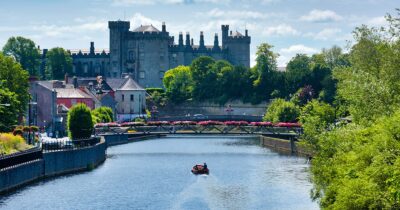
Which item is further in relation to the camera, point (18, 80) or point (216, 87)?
point (216, 87)

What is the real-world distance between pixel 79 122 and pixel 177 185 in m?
24.3

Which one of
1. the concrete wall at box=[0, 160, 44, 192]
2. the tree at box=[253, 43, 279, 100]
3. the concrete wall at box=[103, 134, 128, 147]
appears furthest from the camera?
the tree at box=[253, 43, 279, 100]

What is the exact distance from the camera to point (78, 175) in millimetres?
83500

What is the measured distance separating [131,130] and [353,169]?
79929 millimetres

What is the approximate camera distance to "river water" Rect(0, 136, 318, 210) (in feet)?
212

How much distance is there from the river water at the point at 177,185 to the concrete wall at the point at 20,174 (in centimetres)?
85

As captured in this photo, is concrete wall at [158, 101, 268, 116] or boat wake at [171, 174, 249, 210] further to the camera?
concrete wall at [158, 101, 268, 116]

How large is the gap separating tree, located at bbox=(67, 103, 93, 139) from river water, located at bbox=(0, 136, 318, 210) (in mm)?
3838

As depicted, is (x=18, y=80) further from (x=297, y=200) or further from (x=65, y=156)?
(x=297, y=200)

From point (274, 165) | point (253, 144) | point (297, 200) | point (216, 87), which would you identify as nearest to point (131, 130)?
point (253, 144)

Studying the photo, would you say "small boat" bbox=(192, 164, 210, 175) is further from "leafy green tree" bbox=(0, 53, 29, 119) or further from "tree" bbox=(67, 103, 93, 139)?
"leafy green tree" bbox=(0, 53, 29, 119)

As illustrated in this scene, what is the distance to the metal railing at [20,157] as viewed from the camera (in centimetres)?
6756

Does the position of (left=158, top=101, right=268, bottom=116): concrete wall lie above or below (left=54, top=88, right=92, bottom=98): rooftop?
below

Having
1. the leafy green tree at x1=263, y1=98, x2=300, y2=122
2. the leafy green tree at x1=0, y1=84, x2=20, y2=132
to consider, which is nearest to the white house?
the leafy green tree at x1=263, y1=98, x2=300, y2=122
